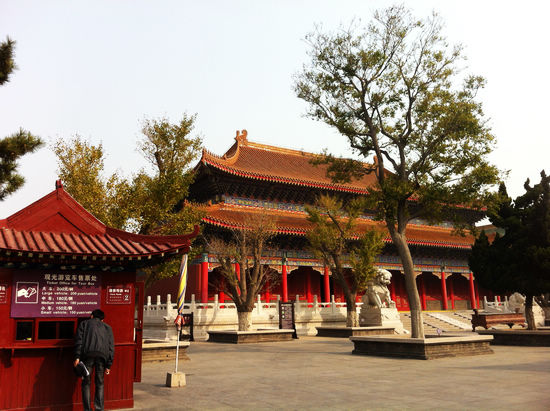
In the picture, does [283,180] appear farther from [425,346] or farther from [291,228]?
[425,346]

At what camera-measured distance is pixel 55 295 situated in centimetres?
689

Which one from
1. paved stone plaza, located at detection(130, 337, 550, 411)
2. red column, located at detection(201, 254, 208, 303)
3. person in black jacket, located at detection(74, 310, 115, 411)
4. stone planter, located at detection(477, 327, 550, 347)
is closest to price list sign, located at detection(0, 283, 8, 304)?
person in black jacket, located at detection(74, 310, 115, 411)

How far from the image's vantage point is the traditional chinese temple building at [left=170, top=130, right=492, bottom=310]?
2467 cm

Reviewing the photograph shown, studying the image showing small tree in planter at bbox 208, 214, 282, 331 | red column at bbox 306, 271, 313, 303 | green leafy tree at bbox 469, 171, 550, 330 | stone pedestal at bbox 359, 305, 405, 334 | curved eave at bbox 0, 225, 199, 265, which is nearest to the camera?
curved eave at bbox 0, 225, 199, 265

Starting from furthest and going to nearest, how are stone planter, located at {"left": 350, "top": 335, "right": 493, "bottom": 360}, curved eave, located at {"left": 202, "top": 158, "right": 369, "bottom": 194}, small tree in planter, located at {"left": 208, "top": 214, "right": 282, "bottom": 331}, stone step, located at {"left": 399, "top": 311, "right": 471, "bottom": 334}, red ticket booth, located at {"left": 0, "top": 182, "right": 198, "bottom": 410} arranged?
curved eave, located at {"left": 202, "top": 158, "right": 369, "bottom": 194} < stone step, located at {"left": 399, "top": 311, "right": 471, "bottom": 334} < small tree in planter, located at {"left": 208, "top": 214, "right": 282, "bottom": 331} < stone planter, located at {"left": 350, "top": 335, "right": 493, "bottom": 360} < red ticket booth, located at {"left": 0, "top": 182, "right": 198, "bottom": 410}

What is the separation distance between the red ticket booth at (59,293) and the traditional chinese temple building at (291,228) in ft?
45.9

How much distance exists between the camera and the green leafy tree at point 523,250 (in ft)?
50.1

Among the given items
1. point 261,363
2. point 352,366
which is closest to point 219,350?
point 261,363

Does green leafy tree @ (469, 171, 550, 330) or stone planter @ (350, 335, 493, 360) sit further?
green leafy tree @ (469, 171, 550, 330)

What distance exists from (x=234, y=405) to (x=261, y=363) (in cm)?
525

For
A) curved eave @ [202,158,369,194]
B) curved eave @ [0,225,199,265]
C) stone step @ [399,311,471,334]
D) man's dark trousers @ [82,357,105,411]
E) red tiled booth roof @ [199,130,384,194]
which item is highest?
red tiled booth roof @ [199,130,384,194]

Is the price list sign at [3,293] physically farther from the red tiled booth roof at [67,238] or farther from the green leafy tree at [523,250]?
the green leafy tree at [523,250]

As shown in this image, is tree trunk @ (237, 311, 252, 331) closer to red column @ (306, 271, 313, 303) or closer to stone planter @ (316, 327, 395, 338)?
stone planter @ (316, 327, 395, 338)

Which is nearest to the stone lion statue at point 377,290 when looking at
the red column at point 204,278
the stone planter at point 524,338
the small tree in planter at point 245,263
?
the small tree in planter at point 245,263
